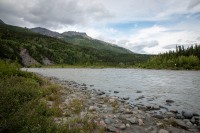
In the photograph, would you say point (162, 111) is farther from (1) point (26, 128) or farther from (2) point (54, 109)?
(1) point (26, 128)

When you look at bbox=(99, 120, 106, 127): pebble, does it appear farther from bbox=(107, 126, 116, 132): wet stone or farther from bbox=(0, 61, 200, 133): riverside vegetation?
bbox=(107, 126, 116, 132): wet stone

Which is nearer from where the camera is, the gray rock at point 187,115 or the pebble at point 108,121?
the pebble at point 108,121

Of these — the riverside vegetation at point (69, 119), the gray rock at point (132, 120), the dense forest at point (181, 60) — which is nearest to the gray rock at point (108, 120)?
the riverside vegetation at point (69, 119)

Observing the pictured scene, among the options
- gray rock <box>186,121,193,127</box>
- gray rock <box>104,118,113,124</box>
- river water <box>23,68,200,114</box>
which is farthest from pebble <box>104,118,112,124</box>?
river water <box>23,68,200,114</box>

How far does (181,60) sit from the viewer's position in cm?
10038

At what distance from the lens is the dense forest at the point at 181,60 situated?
9470cm

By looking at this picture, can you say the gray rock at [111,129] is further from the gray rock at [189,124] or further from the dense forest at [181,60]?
the dense forest at [181,60]

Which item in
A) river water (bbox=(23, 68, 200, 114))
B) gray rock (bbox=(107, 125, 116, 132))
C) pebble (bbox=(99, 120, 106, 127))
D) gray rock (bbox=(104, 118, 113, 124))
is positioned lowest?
river water (bbox=(23, 68, 200, 114))

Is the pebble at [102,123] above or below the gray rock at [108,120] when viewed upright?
above

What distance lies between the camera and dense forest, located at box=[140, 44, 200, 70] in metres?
94.7

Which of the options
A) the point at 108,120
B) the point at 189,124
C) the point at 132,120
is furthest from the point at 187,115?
the point at 108,120

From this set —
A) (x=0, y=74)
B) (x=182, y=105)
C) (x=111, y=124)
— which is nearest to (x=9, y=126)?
(x=111, y=124)

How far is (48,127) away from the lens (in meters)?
5.87

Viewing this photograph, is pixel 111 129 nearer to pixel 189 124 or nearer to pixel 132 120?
pixel 132 120
